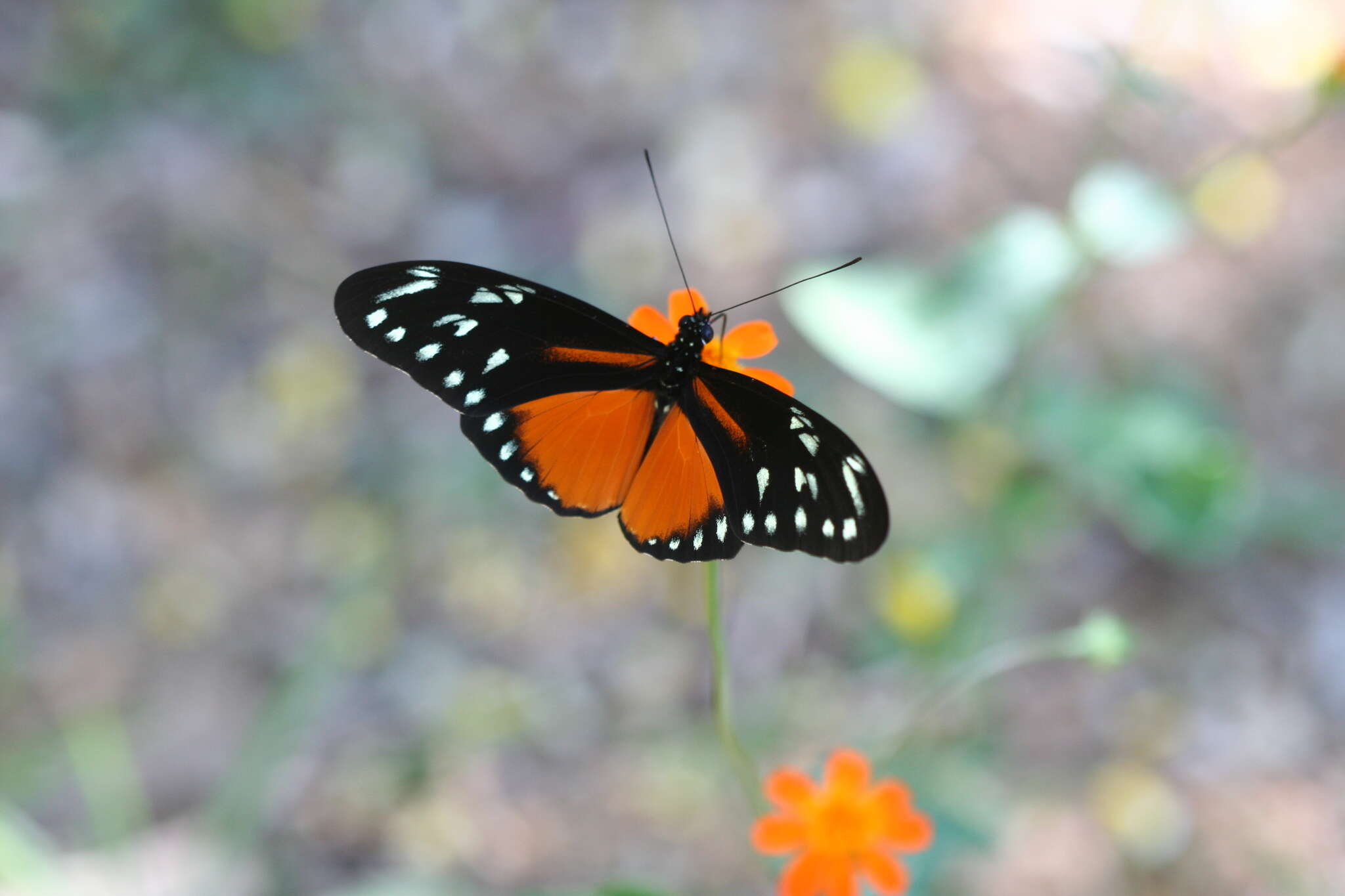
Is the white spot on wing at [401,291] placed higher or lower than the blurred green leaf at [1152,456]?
lower

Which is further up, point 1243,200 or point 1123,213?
point 1243,200

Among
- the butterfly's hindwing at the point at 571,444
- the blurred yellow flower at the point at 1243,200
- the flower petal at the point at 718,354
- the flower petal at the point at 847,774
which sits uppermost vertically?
the blurred yellow flower at the point at 1243,200

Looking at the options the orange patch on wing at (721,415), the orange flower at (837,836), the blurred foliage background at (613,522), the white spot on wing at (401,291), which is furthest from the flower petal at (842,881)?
the white spot on wing at (401,291)

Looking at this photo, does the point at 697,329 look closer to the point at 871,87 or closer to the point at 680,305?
the point at 680,305

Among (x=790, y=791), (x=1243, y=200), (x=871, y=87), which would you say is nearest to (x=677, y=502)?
(x=790, y=791)

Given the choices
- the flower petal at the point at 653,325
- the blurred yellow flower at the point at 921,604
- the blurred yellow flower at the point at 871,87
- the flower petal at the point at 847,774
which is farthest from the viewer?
the blurred yellow flower at the point at 871,87

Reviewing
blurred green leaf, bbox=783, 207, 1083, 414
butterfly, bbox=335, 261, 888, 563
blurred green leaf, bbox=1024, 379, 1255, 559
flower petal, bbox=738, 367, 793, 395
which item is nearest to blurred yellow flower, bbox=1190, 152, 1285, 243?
blurred green leaf, bbox=1024, 379, 1255, 559

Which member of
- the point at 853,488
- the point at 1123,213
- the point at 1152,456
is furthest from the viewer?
the point at 1152,456

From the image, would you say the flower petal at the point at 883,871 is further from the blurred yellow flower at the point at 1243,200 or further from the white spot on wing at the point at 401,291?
the blurred yellow flower at the point at 1243,200
